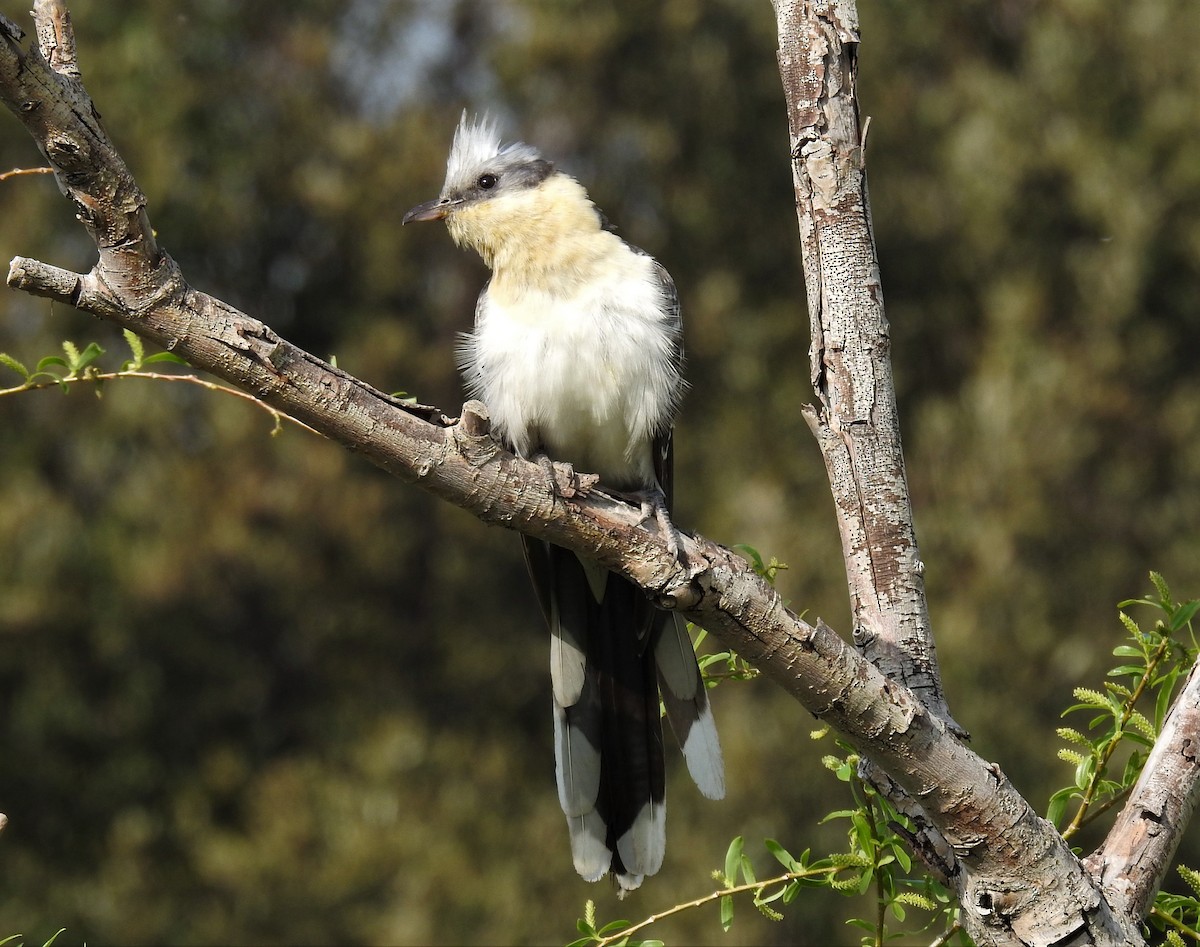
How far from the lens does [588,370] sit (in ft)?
9.19

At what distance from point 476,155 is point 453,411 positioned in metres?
4.72

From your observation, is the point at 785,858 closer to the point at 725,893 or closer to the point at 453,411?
the point at 725,893

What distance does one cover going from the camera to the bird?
104 inches

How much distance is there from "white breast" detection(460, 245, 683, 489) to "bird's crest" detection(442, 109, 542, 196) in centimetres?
45

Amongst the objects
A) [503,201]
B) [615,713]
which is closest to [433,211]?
[503,201]

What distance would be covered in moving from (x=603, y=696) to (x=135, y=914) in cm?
526

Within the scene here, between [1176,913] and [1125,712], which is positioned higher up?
[1125,712]

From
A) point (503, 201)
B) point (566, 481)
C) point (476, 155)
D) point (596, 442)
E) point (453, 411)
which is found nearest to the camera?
point (566, 481)

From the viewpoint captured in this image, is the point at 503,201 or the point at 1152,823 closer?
the point at 1152,823

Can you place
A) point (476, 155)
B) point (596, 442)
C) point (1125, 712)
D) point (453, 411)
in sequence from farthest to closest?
point (453, 411) → point (476, 155) → point (596, 442) → point (1125, 712)

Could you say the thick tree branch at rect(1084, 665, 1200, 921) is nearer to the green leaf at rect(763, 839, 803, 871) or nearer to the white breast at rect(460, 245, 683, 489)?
the green leaf at rect(763, 839, 803, 871)

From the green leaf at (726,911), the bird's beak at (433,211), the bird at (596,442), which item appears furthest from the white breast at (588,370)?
the green leaf at (726,911)

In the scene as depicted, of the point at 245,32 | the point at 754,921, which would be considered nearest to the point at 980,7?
the point at 245,32

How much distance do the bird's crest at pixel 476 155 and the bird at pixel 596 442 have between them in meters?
0.22
